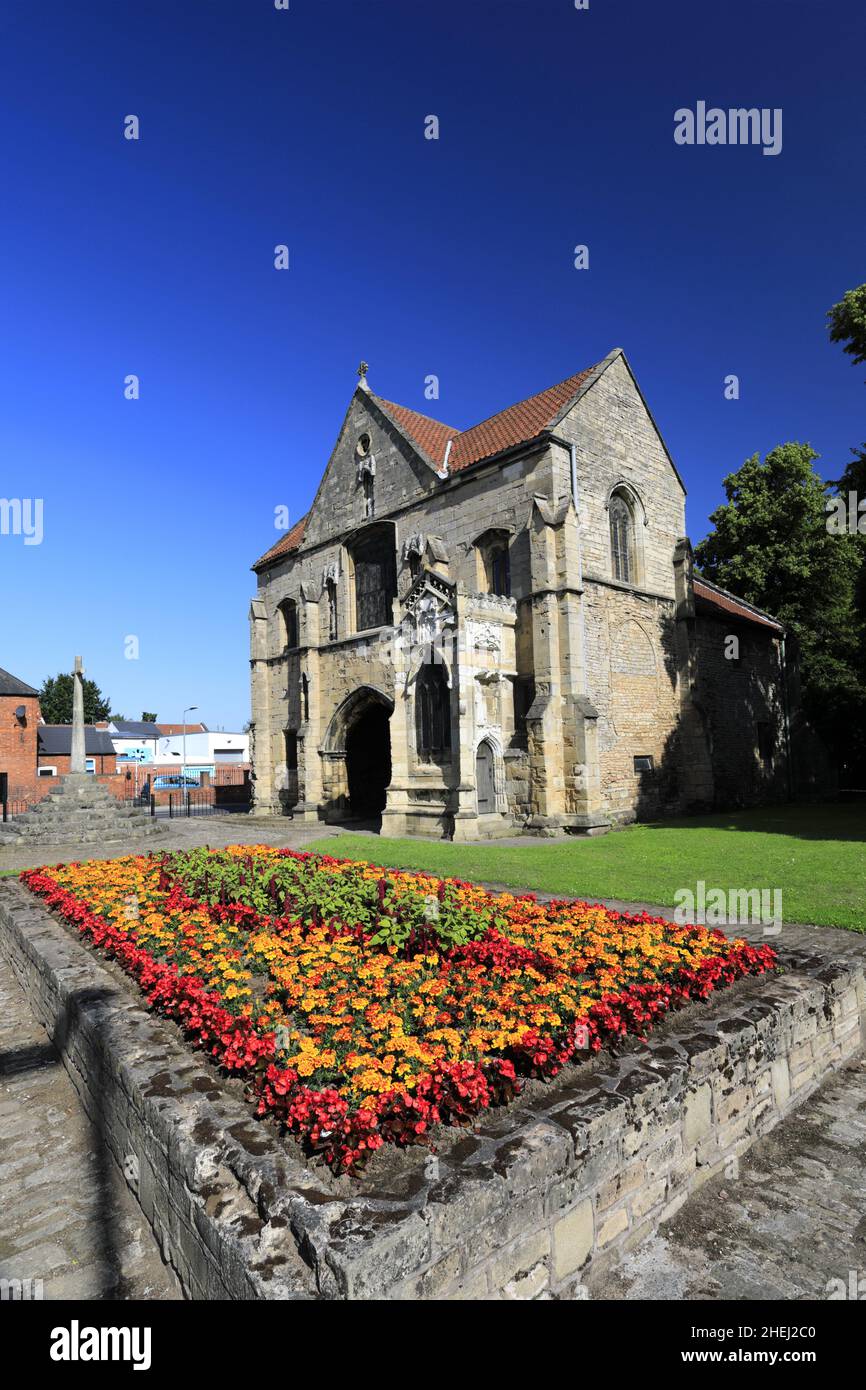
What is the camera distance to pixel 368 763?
27156mm

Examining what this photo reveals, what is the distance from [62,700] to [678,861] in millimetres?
81546

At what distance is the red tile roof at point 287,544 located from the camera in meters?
30.4

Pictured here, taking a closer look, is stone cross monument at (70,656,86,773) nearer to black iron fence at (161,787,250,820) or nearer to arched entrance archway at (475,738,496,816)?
black iron fence at (161,787,250,820)

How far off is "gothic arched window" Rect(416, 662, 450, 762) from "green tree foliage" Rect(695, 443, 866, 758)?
18.8 meters

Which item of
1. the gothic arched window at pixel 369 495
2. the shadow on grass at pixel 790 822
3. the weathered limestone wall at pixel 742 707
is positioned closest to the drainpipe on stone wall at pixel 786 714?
the weathered limestone wall at pixel 742 707

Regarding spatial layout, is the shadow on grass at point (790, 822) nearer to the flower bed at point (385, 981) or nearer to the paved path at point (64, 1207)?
the flower bed at point (385, 981)

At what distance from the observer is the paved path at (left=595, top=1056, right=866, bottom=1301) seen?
128 inches

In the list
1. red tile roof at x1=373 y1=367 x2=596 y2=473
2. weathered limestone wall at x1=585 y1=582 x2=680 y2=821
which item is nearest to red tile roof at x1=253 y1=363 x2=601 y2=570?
red tile roof at x1=373 y1=367 x2=596 y2=473

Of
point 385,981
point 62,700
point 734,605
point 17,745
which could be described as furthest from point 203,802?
point 62,700

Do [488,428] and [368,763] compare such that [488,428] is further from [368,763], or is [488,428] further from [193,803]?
[193,803]

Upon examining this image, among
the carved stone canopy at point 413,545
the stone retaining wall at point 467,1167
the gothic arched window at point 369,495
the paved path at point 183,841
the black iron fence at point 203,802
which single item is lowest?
the black iron fence at point 203,802

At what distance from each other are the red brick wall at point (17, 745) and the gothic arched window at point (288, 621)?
50.5 feet

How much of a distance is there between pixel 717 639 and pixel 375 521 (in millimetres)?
13346
